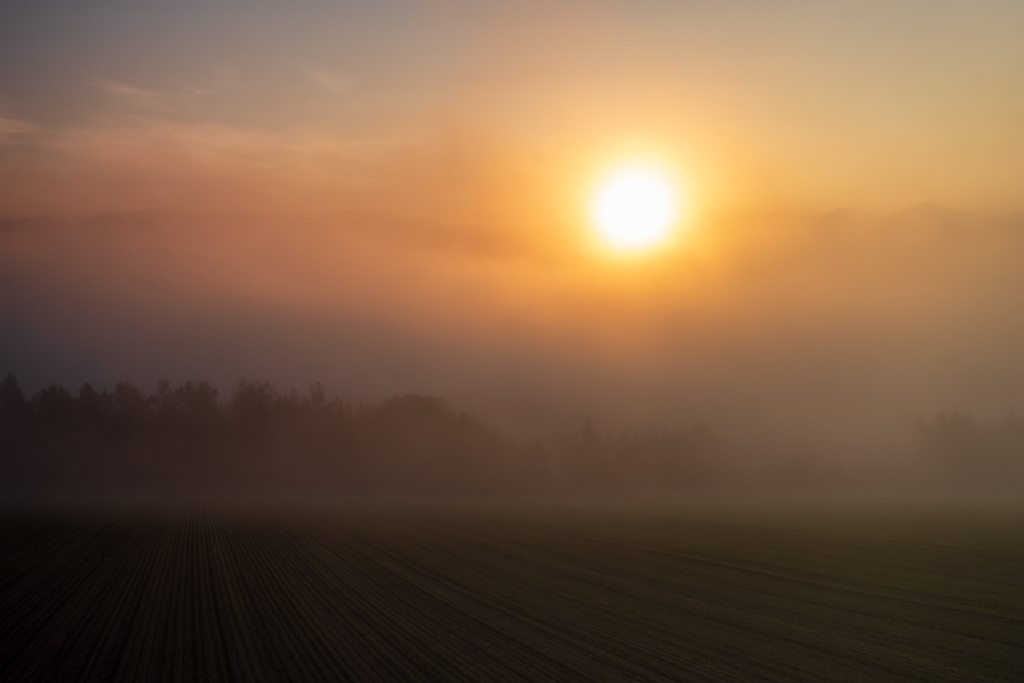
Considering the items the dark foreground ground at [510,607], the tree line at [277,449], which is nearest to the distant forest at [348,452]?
the tree line at [277,449]

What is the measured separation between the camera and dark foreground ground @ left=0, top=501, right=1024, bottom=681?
1395 centimetres

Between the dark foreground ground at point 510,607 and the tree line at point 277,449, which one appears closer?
the dark foreground ground at point 510,607

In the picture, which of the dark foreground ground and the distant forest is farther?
the distant forest

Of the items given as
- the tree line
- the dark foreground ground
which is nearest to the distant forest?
the tree line

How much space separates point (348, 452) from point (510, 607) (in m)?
106

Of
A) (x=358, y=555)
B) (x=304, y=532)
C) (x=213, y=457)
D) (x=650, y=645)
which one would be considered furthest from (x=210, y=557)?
(x=213, y=457)

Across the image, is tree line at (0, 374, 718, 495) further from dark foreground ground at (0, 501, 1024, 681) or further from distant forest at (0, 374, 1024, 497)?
dark foreground ground at (0, 501, 1024, 681)

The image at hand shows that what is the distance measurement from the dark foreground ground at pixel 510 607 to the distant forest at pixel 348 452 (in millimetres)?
76321

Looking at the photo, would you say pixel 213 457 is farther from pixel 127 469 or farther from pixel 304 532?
pixel 304 532

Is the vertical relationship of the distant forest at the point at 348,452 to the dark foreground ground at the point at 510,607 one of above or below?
above

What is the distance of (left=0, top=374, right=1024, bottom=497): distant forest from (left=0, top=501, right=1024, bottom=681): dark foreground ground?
76321 mm

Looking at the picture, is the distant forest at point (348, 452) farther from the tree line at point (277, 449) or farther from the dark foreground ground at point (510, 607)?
the dark foreground ground at point (510, 607)

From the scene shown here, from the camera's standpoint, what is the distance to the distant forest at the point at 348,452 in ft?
384

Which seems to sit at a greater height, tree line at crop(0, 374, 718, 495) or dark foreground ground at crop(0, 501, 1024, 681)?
tree line at crop(0, 374, 718, 495)
